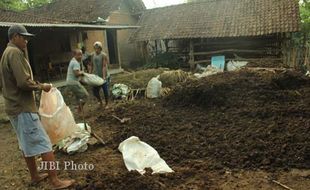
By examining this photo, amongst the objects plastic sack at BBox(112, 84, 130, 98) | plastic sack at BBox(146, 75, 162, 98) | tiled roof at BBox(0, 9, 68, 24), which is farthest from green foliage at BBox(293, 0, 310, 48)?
tiled roof at BBox(0, 9, 68, 24)

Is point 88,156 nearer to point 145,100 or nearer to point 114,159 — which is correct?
point 114,159

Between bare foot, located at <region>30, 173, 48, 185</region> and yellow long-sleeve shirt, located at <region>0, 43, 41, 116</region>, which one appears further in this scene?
bare foot, located at <region>30, 173, 48, 185</region>

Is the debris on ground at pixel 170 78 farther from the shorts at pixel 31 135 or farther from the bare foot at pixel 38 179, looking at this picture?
the shorts at pixel 31 135

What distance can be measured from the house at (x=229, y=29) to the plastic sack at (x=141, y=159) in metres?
11.1

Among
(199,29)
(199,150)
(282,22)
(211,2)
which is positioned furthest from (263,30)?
(199,150)

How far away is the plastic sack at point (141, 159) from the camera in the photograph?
4.53m

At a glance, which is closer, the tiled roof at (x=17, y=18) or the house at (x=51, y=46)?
the tiled roof at (x=17, y=18)

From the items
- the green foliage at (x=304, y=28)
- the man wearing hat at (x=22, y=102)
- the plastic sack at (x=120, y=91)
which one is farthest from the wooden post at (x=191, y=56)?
the man wearing hat at (x=22, y=102)

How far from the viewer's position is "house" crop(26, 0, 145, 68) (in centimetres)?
1878

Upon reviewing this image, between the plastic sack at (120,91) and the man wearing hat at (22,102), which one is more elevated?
the man wearing hat at (22,102)

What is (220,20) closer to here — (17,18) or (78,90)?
(17,18)

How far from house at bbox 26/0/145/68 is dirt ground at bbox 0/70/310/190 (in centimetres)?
1071

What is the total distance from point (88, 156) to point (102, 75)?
3905 mm

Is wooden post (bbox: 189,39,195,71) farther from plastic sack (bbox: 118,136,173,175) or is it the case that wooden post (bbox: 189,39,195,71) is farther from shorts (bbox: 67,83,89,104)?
plastic sack (bbox: 118,136,173,175)
